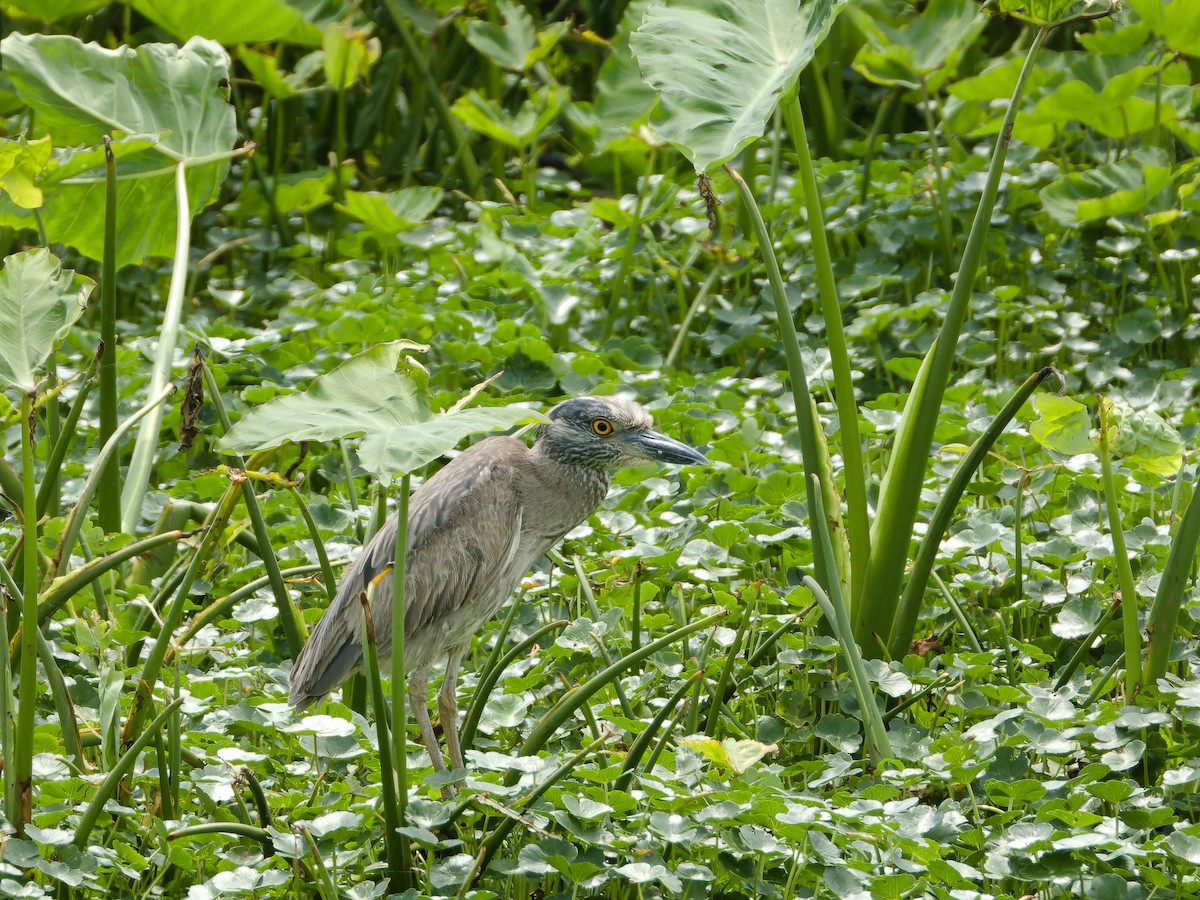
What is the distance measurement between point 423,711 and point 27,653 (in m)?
0.91

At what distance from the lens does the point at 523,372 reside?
4992 millimetres

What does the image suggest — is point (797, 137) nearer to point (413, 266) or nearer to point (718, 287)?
point (718, 287)

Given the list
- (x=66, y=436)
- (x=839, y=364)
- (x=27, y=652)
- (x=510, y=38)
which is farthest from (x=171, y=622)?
(x=510, y=38)

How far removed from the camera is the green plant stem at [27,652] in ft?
7.86

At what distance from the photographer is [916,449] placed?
3.00 m

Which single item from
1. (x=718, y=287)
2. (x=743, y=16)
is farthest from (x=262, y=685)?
→ (x=718, y=287)

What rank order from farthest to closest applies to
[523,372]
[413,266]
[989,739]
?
[413,266], [523,372], [989,739]

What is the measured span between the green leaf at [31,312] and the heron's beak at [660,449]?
1.36 m

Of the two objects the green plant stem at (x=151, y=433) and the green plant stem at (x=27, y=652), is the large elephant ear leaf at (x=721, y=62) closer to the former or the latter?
the green plant stem at (x=27, y=652)

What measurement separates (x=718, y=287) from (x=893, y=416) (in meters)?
1.69

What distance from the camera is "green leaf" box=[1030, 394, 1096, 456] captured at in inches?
110

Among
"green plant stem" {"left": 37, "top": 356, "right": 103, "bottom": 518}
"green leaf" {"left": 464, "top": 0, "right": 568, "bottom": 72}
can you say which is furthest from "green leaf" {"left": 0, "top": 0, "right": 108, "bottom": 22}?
"green plant stem" {"left": 37, "top": 356, "right": 103, "bottom": 518}

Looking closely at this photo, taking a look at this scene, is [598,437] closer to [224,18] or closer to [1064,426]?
[1064,426]

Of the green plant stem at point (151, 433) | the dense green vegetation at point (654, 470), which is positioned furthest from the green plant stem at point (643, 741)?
the green plant stem at point (151, 433)
